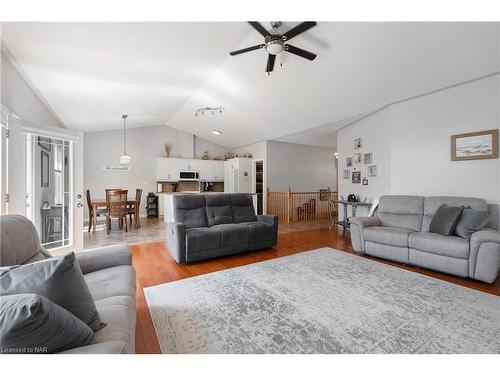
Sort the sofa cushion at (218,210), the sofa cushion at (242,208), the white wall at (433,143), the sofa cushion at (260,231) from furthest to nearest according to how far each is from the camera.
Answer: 1. the sofa cushion at (242,208)
2. the sofa cushion at (218,210)
3. the sofa cushion at (260,231)
4. the white wall at (433,143)

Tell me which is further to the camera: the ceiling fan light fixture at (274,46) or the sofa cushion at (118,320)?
the ceiling fan light fixture at (274,46)

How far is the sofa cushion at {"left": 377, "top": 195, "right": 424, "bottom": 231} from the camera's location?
3.53 metres

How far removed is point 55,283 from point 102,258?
108 centimetres

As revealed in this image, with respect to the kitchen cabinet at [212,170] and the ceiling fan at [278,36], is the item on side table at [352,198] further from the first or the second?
the kitchen cabinet at [212,170]

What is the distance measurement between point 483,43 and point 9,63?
574 centimetres

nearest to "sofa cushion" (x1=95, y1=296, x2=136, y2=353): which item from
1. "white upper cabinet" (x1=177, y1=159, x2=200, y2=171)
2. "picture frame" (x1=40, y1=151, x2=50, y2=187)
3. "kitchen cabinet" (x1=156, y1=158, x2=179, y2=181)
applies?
"picture frame" (x1=40, y1=151, x2=50, y2=187)

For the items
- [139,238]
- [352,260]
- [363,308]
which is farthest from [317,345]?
[139,238]

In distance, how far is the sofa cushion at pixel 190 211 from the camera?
3631mm

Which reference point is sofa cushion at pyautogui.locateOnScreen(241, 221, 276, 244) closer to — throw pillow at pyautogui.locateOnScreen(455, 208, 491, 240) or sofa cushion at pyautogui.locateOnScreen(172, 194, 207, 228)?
sofa cushion at pyautogui.locateOnScreen(172, 194, 207, 228)

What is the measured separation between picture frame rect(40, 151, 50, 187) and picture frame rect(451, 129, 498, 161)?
20.3 feet

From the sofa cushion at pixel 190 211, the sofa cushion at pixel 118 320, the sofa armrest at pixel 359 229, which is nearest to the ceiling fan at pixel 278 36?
the sofa cushion at pixel 190 211

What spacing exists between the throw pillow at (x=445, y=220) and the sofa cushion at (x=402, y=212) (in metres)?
0.33

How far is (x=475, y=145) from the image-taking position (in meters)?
3.44

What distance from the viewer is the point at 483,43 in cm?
277
